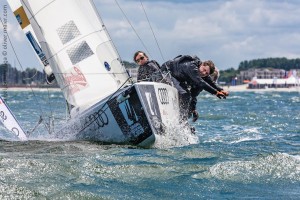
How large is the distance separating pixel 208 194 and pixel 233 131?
8116mm

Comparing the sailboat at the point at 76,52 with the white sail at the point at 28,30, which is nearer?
the sailboat at the point at 76,52

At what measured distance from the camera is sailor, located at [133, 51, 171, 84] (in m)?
9.96

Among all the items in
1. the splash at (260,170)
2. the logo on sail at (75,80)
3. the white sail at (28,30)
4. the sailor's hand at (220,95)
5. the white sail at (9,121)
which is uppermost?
the white sail at (28,30)

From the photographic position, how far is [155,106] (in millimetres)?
9312

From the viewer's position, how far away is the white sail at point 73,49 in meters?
10.6

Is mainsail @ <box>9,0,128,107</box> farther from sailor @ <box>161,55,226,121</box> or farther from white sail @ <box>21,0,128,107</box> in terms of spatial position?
sailor @ <box>161,55,226,121</box>

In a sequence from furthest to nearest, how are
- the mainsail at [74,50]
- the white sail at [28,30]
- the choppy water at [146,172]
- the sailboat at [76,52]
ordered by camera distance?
the white sail at [28,30] < the mainsail at [74,50] < the sailboat at [76,52] < the choppy water at [146,172]

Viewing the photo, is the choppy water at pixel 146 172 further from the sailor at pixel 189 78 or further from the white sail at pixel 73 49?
the white sail at pixel 73 49

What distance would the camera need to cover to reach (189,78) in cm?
997

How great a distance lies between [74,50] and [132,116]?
2.08 meters

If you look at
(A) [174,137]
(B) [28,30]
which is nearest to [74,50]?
(B) [28,30]

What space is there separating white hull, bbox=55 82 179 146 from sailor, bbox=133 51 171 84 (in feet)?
0.81

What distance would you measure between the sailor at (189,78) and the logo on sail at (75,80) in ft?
4.56

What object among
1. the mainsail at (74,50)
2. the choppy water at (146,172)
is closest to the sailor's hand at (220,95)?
the choppy water at (146,172)
